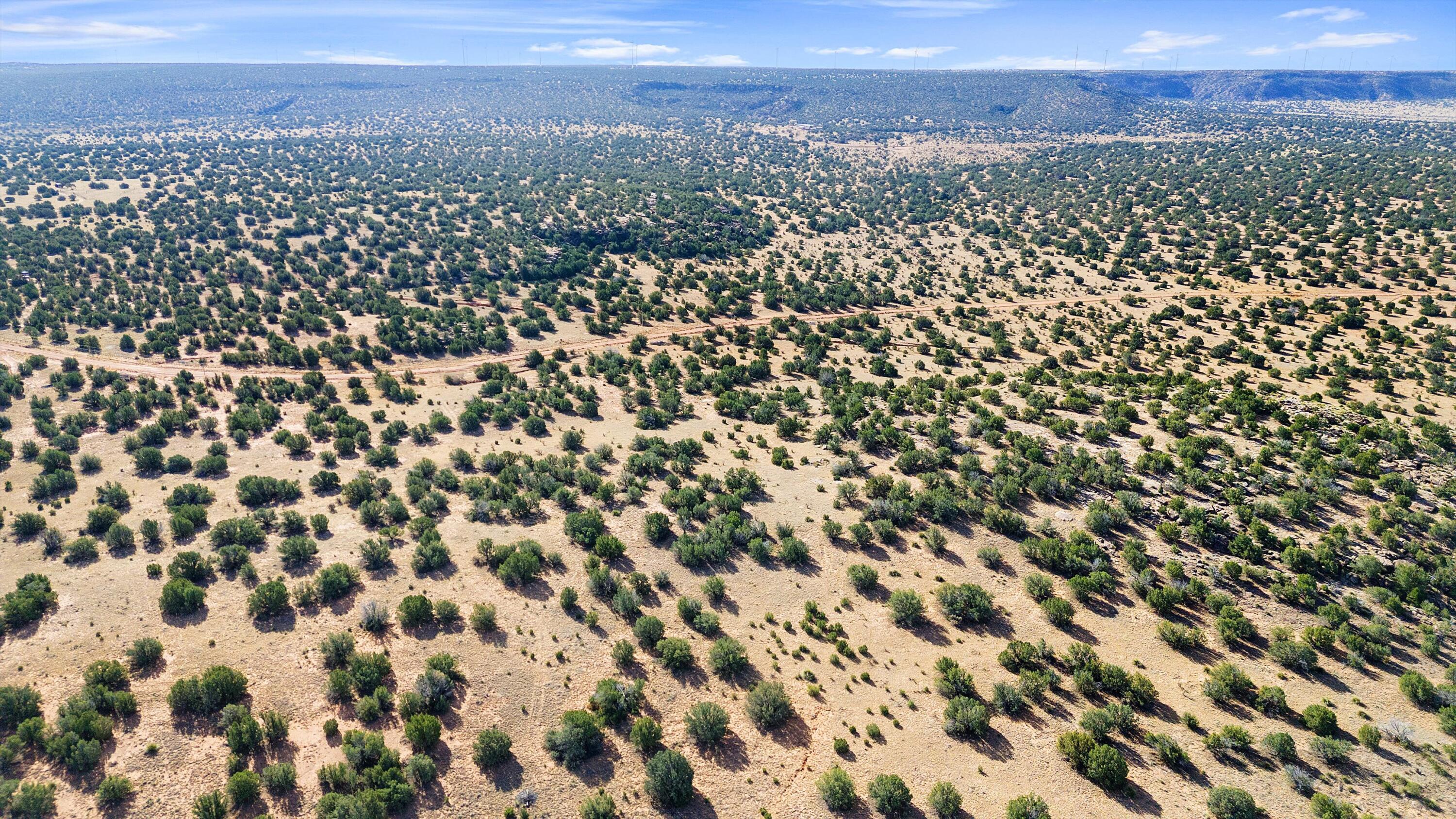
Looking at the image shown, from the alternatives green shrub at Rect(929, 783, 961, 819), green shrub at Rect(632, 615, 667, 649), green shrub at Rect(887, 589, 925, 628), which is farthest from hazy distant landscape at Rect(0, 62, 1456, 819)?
green shrub at Rect(632, 615, 667, 649)

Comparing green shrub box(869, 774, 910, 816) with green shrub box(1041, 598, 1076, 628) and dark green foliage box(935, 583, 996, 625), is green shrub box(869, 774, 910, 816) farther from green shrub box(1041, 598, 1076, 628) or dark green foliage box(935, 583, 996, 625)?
green shrub box(1041, 598, 1076, 628)

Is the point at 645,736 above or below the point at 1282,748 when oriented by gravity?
below

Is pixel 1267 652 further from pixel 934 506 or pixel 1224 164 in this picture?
pixel 1224 164

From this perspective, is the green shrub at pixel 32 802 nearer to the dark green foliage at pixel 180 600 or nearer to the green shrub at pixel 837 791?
the dark green foliage at pixel 180 600

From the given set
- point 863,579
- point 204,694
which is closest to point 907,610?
point 863,579

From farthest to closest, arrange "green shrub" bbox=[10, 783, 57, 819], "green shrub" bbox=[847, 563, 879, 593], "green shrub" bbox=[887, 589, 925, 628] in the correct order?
"green shrub" bbox=[847, 563, 879, 593]
"green shrub" bbox=[887, 589, 925, 628]
"green shrub" bbox=[10, 783, 57, 819]

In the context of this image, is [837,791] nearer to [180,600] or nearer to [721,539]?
[721,539]

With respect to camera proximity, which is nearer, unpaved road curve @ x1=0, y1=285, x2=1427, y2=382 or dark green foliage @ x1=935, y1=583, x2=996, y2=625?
dark green foliage @ x1=935, y1=583, x2=996, y2=625

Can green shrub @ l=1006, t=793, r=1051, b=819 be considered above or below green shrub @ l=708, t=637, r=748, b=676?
below

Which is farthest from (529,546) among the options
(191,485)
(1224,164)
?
(1224,164)
